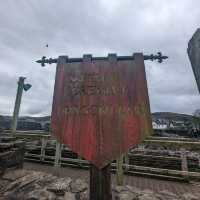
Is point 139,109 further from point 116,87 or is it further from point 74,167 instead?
point 74,167

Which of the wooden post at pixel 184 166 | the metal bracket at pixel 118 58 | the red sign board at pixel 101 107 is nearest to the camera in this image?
the red sign board at pixel 101 107

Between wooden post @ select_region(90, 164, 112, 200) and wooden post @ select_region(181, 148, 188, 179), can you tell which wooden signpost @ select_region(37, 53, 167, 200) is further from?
wooden post @ select_region(181, 148, 188, 179)

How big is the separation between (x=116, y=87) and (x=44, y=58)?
40.8 inches

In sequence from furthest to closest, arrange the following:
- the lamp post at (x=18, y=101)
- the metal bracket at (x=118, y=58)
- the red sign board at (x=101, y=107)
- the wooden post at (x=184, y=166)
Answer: the lamp post at (x=18, y=101)
the wooden post at (x=184, y=166)
the metal bracket at (x=118, y=58)
the red sign board at (x=101, y=107)

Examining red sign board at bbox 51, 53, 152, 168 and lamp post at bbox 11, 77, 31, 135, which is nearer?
red sign board at bbox 51, 53, 152, 168

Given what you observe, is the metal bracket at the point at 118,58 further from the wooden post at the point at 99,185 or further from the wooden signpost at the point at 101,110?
the wooden post at the point at 99,185

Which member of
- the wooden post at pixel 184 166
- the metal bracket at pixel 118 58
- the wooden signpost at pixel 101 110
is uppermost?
the metal bracket at pixel 118 58

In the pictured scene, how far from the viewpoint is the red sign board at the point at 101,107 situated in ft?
5.07

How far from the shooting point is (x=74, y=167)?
4.91 meters

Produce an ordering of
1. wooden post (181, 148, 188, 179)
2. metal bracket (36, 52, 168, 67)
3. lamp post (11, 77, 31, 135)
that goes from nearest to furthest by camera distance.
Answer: metal bracket (36, 52, 168, 67)
wooden post (181, 148, 188, 179)
lamp post (11, 77, 31, 135)

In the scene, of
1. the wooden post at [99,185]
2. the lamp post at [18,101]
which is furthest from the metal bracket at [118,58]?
the lamp post at [18,101]

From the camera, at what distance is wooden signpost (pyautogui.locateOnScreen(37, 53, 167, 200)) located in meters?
1.55

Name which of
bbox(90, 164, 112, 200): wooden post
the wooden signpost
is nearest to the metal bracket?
the wooden signpost

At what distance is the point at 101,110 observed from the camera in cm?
166
